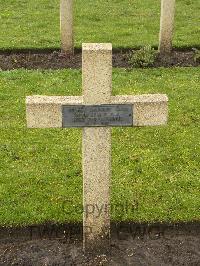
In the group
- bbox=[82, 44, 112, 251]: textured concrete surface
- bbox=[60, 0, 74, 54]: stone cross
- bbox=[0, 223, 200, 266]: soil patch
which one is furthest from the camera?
bbox=[60, 0, 74, 54]: stone cross

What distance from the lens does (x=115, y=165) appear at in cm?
636

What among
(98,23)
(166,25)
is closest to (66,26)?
(166,25)

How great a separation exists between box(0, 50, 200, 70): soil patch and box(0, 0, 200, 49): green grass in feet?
0.73

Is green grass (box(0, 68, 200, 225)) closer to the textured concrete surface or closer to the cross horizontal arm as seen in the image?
the textured concrete surface

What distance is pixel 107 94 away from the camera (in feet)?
14.6

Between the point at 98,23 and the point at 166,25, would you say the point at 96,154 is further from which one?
the point at 98,23

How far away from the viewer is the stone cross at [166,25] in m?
9.59

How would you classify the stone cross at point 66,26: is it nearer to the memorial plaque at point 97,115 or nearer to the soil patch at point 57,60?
the soil patch at point 57,60

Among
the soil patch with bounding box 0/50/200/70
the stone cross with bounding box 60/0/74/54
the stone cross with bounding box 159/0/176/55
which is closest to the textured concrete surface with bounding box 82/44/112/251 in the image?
the soil patch with bounding box 0/50/200/70

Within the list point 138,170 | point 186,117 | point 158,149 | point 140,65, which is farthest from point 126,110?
point 140,65

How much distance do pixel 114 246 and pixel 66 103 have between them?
1433 mm

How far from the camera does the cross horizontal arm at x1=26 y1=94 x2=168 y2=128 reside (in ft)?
14.7

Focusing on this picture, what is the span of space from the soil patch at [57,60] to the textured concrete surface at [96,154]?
16.3ft

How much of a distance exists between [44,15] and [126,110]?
8747 millimetres
